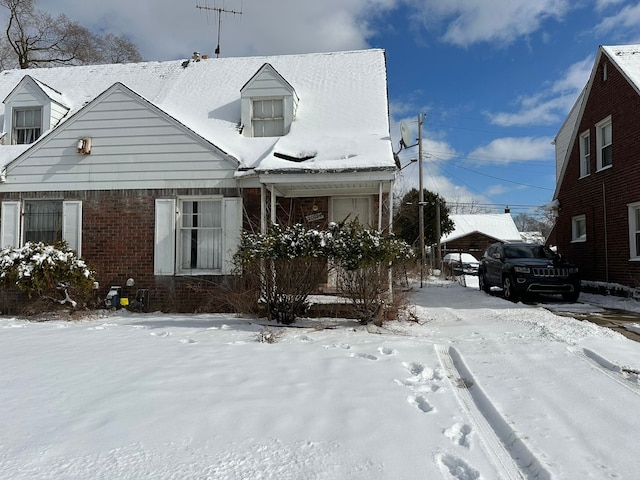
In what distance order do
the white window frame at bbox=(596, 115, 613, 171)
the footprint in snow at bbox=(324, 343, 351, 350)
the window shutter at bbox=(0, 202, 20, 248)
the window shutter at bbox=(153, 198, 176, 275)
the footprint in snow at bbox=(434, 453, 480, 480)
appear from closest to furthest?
the footprint in snow at bbox=(434, 453, 480, 480)
the footprint in snow at bbox=(324, 343, 351, 350)
the window shutter at bbox=(153, 198, 176, 275)
the window shutter at bbox=(0, 202, 20, 248)
the white window frame at bbox=(596, 115, 613, 171)

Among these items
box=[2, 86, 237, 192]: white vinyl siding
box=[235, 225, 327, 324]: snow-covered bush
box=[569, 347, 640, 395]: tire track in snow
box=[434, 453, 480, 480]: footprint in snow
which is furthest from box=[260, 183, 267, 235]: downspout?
box=[434, 453, 480, 480]: footprint in snow

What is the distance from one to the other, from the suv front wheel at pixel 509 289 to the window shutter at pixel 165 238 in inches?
345

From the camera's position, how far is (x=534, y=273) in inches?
448

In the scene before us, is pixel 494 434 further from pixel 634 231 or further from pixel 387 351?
pixel 634 231

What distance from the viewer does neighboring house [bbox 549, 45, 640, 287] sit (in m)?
11.8

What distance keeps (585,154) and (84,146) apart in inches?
598

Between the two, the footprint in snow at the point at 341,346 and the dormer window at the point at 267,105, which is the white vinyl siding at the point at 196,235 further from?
the footprint in snow at the point at 341,346

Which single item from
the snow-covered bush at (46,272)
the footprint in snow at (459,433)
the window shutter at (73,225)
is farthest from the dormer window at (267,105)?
the footprint in snow at (459,433)

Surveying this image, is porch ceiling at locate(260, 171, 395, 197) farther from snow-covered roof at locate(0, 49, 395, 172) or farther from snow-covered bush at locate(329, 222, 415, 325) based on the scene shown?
snow-covered bush at locate(329, 222, 415, 325)

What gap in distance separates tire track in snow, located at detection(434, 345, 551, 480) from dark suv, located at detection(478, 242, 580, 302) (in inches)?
291

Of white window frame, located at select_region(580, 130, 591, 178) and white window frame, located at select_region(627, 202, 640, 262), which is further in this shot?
white window frame, located at select_region(580, 130, 591, 178)

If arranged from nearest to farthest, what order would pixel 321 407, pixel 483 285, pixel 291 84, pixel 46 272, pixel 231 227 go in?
pixel 321 407 < pixel 46 272 < pixel 231 227 < pixel 291 84 < pixel 483 285

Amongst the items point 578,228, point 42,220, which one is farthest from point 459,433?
point 578,228

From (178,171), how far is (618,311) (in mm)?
10439
